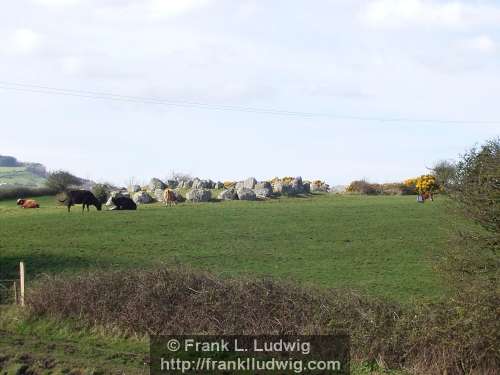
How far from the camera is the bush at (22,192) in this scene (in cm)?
7714

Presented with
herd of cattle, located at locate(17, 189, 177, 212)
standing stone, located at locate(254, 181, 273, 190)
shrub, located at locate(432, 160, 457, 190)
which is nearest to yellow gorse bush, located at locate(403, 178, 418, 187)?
→ standing stone, located at locate(254, 181, 273, 190)

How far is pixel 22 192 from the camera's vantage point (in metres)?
78.4

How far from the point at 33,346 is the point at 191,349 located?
345cm

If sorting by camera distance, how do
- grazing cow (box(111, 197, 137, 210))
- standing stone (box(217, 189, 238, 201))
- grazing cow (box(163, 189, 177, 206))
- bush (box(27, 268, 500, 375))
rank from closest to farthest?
bush (box(27, 268, 500, 375)) → grazing cow (box(111, 197, 137, 210)) → grazing cow (box(163, 189, 177, 206)) → standing stone (box(217, 189, 238, 201))

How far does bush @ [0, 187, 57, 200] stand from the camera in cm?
7714

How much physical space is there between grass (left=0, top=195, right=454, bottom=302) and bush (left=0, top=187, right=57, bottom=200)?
31516 millimetres

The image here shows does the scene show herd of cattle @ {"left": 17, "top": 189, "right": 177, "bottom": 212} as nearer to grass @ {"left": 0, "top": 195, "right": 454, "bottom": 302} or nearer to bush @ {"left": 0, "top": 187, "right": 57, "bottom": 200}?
grass @ {"left": 0, "top": 195, "right": 454, "bottom": 302}

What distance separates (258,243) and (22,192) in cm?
5007

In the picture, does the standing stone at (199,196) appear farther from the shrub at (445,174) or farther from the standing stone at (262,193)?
the shrub at (445,174)

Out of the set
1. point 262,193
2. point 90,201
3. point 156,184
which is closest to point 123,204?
point 90,201

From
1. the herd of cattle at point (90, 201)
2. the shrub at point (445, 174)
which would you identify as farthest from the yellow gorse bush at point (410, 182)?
the shrub at point (445, 174)

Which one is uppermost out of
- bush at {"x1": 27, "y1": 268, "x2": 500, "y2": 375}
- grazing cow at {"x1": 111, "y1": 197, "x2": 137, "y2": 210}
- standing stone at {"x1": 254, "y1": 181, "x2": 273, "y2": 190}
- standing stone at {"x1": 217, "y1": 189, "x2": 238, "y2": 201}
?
standing stone at {"x1": 254, "y1": 181, "x2": 273, "y2": 190}

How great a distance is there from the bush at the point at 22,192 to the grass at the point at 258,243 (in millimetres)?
31516

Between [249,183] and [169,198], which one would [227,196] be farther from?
[249,183]
